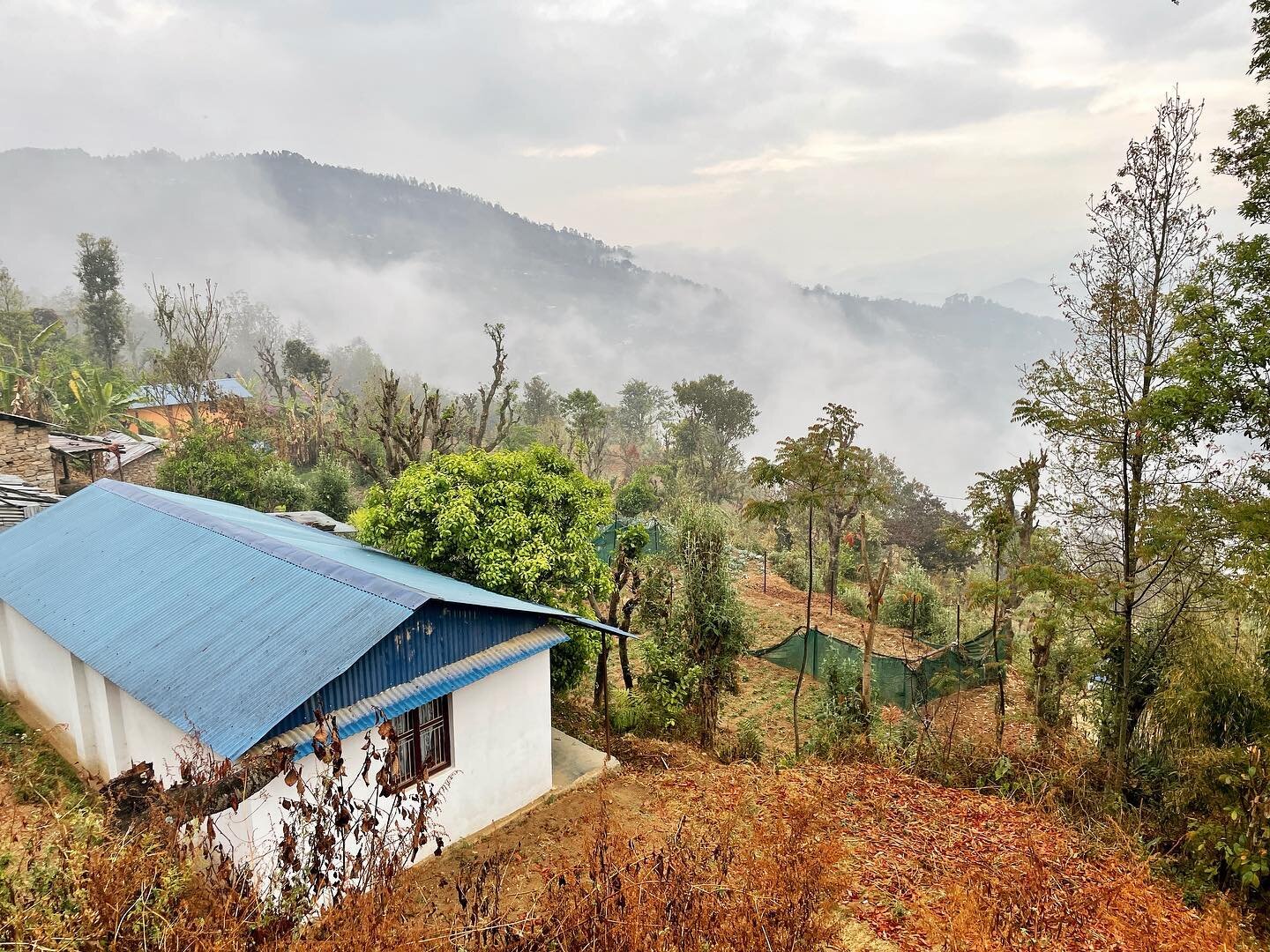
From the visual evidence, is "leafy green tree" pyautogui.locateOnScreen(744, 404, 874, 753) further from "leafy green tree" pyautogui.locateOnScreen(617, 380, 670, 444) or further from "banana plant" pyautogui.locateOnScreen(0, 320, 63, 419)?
"leafy green tree" pyautogui.locateOnScreen(617, 380, 670, 444)

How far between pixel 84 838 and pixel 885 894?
6059 millimetres

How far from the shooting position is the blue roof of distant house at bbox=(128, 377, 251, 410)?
100 ft

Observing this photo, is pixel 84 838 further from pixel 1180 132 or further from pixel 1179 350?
pixel 1180 132

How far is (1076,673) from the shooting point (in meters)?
9.66

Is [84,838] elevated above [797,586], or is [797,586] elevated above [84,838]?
[84,838]

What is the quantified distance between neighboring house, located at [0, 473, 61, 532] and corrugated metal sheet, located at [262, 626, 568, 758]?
1289 centimetres

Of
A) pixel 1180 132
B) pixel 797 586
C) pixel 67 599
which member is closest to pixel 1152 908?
pixel 1180 132

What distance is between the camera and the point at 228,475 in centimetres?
2103

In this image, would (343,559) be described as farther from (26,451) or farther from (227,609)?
(26,451)

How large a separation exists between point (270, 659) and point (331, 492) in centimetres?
1774

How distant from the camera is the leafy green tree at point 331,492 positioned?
924 inches

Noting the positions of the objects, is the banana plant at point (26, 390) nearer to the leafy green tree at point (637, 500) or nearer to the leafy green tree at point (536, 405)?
the leafy green tree at point (637, 500)

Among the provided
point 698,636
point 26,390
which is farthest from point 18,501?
point 698,636

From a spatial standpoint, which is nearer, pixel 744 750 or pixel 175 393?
pixel 744 750
